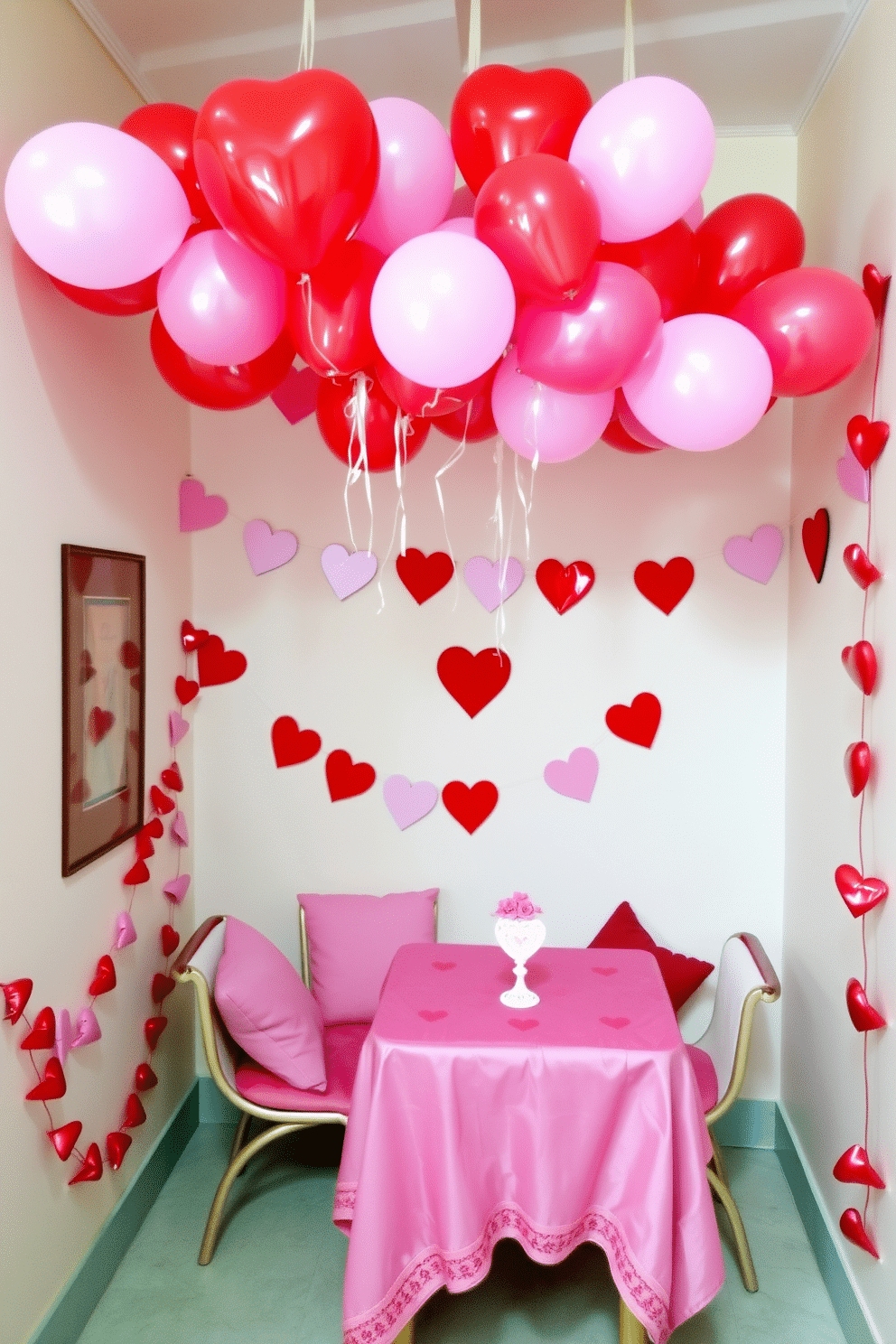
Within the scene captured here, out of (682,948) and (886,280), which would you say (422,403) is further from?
(682,948)

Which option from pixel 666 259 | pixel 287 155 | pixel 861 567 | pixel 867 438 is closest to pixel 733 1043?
pixel 861 567

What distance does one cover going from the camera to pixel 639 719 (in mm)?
2875

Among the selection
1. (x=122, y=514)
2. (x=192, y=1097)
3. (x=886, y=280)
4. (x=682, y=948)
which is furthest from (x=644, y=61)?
(x=192, y=1097)

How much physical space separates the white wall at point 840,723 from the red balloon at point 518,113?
2.34 ft

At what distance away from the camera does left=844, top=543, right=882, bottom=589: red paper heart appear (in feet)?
6.50

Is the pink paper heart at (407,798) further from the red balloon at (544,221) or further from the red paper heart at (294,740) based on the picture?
the red balloon at (544,221)

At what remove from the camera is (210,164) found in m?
1.49

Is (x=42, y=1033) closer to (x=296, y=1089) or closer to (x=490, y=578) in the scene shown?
(x=296, y=1089)

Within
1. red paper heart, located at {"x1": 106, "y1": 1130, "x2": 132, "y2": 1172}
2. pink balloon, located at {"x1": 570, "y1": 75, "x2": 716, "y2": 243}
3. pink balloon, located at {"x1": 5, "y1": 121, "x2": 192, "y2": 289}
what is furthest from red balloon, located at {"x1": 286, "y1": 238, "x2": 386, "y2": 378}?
red paper heart, located at {"x1": 106, "y1": 1130, "x2": 132, "y2": 1172}

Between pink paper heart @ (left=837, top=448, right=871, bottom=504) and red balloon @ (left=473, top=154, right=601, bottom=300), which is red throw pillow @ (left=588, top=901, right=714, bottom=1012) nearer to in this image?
pink paper heart @ (left=837, top=448, right=871, bottom=504)

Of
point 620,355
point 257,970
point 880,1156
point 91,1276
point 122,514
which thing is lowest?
point 91,1276

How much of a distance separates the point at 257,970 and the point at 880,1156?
1.41 meters

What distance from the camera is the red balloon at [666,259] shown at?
1797 mm

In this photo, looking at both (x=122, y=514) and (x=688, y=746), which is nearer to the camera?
(x=122, y=514)
